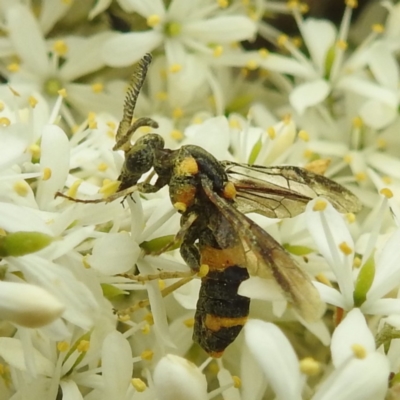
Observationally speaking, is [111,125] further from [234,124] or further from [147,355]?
[147,355]

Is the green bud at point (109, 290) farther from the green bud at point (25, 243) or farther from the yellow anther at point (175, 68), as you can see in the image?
the yellow anther at point (175, 68)

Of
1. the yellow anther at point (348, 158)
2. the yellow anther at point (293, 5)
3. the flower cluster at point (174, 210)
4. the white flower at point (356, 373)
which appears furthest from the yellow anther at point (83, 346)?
the yellow anther at point (293, 5)

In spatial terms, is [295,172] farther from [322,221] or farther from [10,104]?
[10,104]

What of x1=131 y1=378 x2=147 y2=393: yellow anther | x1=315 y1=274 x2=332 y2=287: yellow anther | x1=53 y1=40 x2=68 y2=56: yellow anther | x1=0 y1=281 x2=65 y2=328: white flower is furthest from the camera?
x1=53 y1=40 x2=68 y2=56: yellow anther

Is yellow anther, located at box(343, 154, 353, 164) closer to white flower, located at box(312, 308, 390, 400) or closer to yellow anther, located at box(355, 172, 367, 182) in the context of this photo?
yellow anther, located at box(355, 172, 367, 182)

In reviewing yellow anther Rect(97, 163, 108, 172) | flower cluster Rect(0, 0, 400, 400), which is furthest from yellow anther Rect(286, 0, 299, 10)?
yellow anther Rect(97, 163, 108, 172)

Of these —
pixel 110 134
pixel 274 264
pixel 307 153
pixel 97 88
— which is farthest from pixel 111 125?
pixel 274 264

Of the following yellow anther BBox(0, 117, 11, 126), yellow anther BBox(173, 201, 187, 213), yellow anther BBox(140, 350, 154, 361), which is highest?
yellow anther BBox(0, 117, 11, 126)
